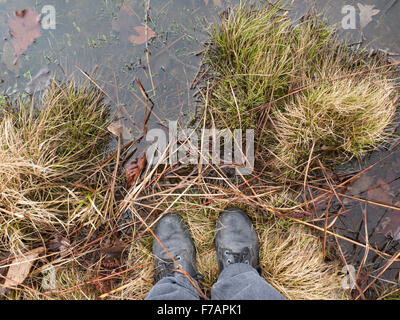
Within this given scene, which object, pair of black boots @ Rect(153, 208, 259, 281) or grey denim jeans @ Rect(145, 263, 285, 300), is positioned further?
pair of black boots @ Rect(153, 208, 259, 281)

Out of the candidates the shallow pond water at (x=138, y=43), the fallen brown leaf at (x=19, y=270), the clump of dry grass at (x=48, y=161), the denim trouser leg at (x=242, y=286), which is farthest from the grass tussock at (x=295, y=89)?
the fallen brown leaf at (x=19, y=270)

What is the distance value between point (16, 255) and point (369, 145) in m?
2.61

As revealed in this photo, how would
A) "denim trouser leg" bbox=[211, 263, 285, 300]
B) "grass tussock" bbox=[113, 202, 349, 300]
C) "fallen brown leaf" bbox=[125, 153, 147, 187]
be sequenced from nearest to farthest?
"denim trouser leg" bbox=[211, 263, 285, 300]
"grass tussock" bbox=[113, 202, 349, 300]
"fallen brown leaf" bbox=[125, 153, 147, 187]

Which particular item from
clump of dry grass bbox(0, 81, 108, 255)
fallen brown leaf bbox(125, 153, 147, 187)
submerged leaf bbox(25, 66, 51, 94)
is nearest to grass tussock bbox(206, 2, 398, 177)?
fallen brown leaf bbox(125, 153, 147, 187)

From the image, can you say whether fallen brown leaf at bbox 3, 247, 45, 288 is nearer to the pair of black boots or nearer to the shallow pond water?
the pair of black boots

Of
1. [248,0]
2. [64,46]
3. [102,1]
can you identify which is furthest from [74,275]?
[248,0]

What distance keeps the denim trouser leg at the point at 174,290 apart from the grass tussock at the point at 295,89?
40.0 inches

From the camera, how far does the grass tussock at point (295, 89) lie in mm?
1932

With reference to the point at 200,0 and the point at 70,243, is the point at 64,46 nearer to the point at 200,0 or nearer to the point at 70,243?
the point at 200,0

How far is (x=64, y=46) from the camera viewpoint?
2.21 metres

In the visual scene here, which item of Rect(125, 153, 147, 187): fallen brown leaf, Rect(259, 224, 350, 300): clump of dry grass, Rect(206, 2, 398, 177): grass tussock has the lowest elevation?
Rect(259, 224, 350, 300): clump of dry grass

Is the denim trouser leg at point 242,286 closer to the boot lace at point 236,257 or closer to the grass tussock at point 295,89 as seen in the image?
the boot lace at point 236,257

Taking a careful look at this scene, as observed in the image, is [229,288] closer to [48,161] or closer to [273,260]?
[273,260]

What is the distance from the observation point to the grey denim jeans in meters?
1.61
